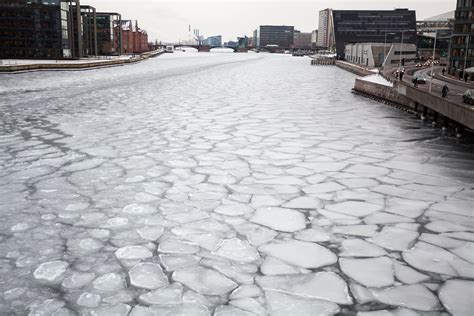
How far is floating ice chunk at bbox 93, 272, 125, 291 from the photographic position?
4113 millimetres

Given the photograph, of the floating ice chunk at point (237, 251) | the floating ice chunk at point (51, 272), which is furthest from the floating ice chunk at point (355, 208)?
the floating ice chunk at point (51, 272)

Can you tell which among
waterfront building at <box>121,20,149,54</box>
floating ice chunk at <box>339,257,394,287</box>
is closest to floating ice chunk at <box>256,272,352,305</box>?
floating ice chunk at <box>339,257,394,287</box>

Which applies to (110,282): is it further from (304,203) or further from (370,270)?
(304,203)

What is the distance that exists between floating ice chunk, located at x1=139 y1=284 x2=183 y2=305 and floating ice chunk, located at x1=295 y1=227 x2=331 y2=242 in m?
1.70

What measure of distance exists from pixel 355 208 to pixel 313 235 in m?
1.14

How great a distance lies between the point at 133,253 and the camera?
4.81 meters

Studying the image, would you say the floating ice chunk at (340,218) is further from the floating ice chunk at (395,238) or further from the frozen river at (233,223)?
the floating ice chunk at (395,238)

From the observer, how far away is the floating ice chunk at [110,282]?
4113 millimetres

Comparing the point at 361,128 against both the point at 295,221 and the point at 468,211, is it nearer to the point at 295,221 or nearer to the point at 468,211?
the point at 468,211

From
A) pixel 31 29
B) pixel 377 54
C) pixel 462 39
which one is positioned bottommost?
pixel 377 54

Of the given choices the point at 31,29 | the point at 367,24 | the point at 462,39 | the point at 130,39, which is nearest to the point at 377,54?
the point at 462,39

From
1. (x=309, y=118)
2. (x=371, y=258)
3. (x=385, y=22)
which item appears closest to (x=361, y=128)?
(x=309, y=118)

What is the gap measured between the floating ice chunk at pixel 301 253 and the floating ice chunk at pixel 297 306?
64 centimetres

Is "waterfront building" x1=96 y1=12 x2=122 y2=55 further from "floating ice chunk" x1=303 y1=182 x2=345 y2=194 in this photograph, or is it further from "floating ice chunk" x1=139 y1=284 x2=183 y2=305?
"floating ice chunk" x1=139 y1=284 x2=183 y2=305
